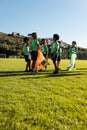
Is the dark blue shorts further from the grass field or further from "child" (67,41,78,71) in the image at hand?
the grass field

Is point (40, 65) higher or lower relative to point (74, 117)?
higher

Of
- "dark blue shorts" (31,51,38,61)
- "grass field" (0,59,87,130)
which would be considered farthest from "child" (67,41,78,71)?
"grass field" (0,59,87,130)

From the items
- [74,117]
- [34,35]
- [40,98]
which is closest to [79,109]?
[74,117]

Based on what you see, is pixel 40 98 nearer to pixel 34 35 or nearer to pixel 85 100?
pixel 85 100

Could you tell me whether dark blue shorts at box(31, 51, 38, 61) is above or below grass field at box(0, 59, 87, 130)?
above

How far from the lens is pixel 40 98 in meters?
7.89

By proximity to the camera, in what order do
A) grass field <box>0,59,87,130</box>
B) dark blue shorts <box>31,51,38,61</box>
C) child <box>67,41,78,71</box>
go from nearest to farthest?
grass field <box>0,59,87,130</box>, dark blue shorts <box>31,51,38,61</box>, child <box>67,41,78,71</box>

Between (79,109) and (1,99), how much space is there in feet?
6.68

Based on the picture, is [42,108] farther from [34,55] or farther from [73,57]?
[73,57]

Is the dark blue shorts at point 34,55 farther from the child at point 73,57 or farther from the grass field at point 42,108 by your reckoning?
the grass field at point 42,108

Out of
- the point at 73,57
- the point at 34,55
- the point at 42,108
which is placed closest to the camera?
the point at 42,108

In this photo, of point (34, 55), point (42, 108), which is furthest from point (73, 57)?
point (42, 108)

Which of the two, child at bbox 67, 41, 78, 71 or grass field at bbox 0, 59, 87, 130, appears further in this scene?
child at bbox 67, 41, 78, 71

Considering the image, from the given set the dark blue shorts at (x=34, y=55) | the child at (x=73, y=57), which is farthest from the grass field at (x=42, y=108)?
the child at (x=73, y=57)
